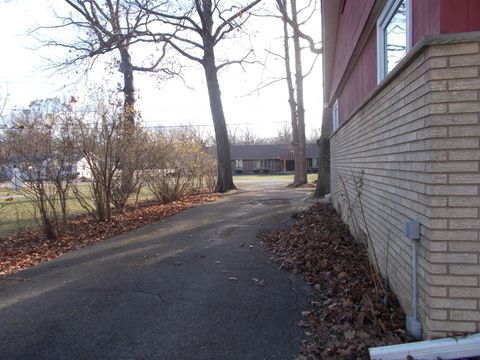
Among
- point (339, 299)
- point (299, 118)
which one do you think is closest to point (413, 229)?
point (339, 299)

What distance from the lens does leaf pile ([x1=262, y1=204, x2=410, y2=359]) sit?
11.4ft

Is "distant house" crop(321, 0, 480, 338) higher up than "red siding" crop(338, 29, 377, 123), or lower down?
lower down

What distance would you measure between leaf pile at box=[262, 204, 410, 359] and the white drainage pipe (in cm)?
22

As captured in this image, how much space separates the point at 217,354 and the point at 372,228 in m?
2.94

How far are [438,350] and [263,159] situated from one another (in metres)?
68.1

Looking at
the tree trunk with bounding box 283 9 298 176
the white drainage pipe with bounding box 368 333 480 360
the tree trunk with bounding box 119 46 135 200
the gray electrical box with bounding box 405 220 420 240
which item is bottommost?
the white drainage pipe with bounding box 368 333 480 360

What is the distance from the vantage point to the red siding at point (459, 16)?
295cm

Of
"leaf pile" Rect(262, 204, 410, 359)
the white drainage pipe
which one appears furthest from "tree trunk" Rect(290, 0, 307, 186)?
the white drainage pipe

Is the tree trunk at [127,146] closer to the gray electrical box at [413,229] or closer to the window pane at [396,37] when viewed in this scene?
the window pane at [396,37]

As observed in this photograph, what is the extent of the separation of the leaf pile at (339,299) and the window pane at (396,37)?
2.74 metres

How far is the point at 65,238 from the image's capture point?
923 cm

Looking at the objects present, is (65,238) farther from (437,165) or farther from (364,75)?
(437,165)

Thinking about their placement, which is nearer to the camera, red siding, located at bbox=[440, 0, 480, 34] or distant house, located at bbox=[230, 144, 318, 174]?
red siding, located at bbox=[440, 0, 480, 34]

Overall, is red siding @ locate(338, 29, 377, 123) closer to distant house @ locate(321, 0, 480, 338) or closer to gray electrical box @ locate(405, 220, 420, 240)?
distant house @ locate(321, 0, 480, 338)
